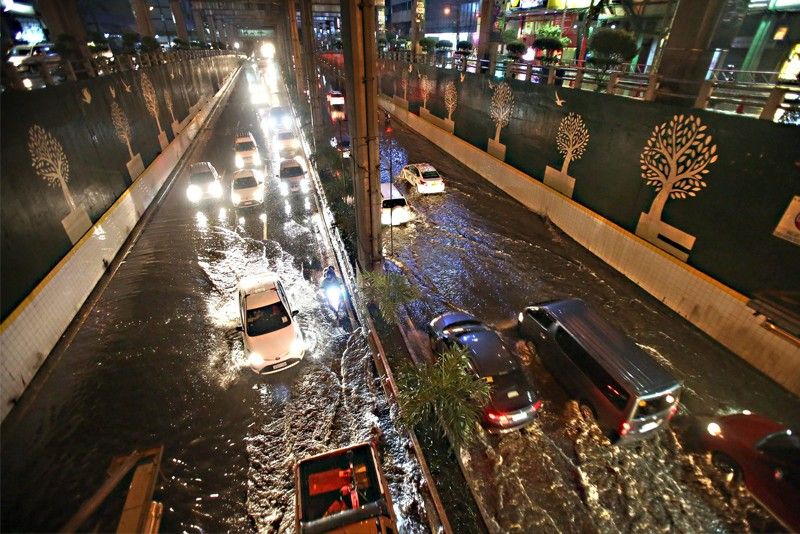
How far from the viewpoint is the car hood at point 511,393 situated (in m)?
7.46

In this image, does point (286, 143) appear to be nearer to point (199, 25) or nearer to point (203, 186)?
point (203, 186)

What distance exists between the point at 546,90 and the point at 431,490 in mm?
16136

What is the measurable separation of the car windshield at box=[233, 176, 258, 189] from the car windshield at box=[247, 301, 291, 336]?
31.8ft

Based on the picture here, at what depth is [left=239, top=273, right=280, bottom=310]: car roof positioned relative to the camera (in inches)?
380

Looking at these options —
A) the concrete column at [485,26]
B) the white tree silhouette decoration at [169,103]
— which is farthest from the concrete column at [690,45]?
the white tree silhouette decoration at [169,103]

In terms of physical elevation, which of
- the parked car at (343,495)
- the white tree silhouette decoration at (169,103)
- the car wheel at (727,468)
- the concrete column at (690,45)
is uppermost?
the concrete column at (690,45)

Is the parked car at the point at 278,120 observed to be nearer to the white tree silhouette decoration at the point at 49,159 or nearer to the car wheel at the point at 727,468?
the white tree silhouette decoration at the point at 49,159

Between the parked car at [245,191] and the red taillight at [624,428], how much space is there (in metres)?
16.0

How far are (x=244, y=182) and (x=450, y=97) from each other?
50.3 feet

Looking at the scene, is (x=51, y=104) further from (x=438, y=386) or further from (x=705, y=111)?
(x=705, y=111)

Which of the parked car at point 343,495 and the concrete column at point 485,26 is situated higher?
the concrete column at point 485,26

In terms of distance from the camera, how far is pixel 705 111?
10.1 metres

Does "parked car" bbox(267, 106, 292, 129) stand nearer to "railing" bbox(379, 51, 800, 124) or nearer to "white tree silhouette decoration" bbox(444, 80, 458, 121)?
"white tree silhouette decoration" bbox(444, 80, 458, 121)

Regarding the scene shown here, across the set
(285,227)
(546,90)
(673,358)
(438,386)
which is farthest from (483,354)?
(546,90)
